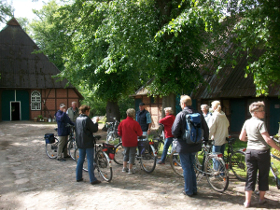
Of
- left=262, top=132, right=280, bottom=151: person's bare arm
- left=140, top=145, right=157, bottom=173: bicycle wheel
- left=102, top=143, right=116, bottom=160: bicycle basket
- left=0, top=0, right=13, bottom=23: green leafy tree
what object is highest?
left=0, top=0, right=13, bottom=23: green leafy tree

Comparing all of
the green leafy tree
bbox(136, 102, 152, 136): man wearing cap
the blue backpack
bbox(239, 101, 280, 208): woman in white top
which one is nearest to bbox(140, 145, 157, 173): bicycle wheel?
bbox(136, 102, 152, 136): man wearing cap

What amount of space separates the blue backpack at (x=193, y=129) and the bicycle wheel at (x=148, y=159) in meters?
2.28

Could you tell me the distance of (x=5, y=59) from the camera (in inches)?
1132

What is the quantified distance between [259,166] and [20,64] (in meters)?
28.6

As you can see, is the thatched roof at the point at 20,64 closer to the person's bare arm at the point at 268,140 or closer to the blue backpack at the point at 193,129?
the blue backpack at the point at 193,129

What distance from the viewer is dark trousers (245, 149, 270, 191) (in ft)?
16.0

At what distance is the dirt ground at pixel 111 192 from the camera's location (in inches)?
206

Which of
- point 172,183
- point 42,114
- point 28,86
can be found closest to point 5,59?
point 28,86

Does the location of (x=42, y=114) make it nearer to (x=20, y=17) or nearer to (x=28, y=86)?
(x=28, y=86)

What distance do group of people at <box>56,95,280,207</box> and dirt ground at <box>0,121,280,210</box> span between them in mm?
306

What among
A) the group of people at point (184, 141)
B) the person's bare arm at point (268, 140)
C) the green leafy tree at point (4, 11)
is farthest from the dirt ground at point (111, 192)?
the green leafy tree at point (4, 11)

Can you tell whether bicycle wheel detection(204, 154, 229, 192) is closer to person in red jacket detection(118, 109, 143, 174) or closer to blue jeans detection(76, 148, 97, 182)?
person in red jacket detection(118, 109, 143, 174)

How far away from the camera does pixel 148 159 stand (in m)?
7.65

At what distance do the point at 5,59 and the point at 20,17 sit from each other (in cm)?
2179
